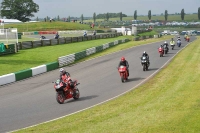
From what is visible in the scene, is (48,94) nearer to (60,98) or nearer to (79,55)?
(60,98)

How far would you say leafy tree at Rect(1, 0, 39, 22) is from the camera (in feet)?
455

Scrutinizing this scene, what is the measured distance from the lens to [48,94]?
61.3ft

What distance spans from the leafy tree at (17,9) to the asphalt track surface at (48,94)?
11635 centimetres

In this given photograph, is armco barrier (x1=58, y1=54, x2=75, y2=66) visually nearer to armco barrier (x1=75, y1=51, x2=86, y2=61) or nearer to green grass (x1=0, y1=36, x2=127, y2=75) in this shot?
armco barrier (x1=75, y1=51, x2=86, y2=61)

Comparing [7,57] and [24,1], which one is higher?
[24,1]

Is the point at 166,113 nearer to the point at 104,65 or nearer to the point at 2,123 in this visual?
the point at 2,123

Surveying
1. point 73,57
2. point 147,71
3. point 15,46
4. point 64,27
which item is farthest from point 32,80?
point 64,27

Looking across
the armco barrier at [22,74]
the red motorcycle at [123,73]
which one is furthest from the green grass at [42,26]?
the red motorcycle at [123,73]

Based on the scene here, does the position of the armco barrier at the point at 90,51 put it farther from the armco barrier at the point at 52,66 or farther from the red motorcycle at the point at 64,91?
the red motorcycle at the point at 64,91

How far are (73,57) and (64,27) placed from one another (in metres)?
66.8

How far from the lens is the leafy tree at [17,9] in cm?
13875

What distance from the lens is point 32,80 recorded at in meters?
24.2

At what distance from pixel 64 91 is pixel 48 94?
2.40m

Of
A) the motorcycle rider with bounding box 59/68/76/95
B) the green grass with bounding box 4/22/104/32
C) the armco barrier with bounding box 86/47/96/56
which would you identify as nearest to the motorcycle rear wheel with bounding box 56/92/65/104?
the motorcycle rider with bounding box 59/68/76/95
